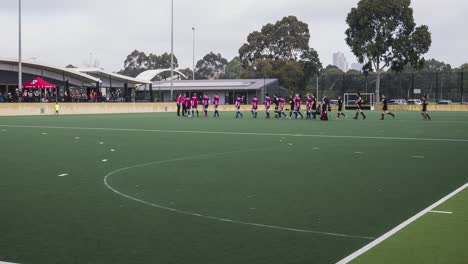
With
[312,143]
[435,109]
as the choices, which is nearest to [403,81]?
[435,109]

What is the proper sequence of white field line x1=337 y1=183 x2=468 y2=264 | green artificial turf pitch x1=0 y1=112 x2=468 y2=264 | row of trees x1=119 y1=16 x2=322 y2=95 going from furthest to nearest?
1. row of trees x1=119 y1=16 x2=322 y2=95
2. green artificial turf pitch x1=0 y1=112 x2=468 y2=264
3. white field line x1=337 y1=183 x2=468 y2=264

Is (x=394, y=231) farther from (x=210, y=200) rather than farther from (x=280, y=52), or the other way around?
(x=280, y=52)

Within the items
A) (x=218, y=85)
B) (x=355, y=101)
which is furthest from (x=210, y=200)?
(x=218, y=85)

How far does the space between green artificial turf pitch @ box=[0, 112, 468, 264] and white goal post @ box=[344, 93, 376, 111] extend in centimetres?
5413

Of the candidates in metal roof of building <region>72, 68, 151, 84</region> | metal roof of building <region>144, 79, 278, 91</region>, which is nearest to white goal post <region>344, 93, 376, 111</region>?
metal roof of building <region>144, 79, 278, 91</region>

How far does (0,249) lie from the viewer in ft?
19.0

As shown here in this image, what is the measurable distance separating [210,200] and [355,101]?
66261mm

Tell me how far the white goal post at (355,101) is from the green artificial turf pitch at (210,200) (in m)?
54.1

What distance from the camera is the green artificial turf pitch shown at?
5844 millimetres

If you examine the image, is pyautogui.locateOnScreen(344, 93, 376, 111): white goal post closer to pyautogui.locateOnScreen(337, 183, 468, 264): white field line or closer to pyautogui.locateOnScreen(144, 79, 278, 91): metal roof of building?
pyautogui.locateOnScreen(144, 79, 278, 91): metal roof of building

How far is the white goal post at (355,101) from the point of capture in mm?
69500

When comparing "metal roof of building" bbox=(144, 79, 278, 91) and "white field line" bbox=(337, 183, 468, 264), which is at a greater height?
"metal roof of building" bbox=(144, 79, 278, 91)

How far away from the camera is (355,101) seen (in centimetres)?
7262

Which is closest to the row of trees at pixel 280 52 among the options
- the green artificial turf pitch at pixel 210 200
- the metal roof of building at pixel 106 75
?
the metal roof of building at pixel 106 75
